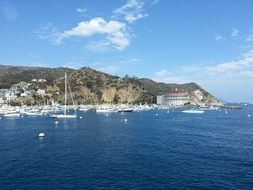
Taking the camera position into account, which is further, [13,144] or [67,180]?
[13,144]

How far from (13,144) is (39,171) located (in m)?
27.0

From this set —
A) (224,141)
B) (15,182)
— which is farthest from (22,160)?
(224,141)

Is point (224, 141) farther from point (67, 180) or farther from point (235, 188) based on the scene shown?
point (67, 180)

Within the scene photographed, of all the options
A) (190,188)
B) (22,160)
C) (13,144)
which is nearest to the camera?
(190,188)

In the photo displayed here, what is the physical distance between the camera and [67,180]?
137 ft

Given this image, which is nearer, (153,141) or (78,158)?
(78,158)

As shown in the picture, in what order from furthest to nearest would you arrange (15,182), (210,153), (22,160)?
(210,153) → (22,160) → (15,182)

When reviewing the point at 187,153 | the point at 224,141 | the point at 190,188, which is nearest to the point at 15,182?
the point at 190,188

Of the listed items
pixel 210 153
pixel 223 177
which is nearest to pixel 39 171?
pixel 223 177

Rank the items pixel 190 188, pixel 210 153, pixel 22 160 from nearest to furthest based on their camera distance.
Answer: pixel 190 188 < pixel 22 160 < pixel 210 153

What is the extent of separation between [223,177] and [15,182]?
2602 cm

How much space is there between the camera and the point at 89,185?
39.7m

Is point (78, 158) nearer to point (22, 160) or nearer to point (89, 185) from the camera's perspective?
point (22, 160)

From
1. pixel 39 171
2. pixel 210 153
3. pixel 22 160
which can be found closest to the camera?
pixel 39 171
